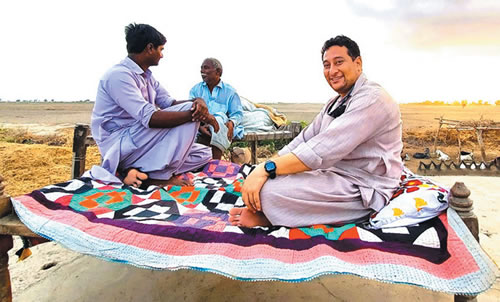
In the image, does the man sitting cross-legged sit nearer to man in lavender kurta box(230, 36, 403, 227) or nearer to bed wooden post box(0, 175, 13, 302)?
man in lavender kurta box(230, 36, 403, 227)

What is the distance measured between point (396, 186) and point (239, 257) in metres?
1.16

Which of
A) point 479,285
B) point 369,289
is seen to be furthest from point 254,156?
point 479,285

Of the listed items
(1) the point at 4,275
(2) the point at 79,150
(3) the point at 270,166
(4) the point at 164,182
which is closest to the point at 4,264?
(1) the point at 4,275

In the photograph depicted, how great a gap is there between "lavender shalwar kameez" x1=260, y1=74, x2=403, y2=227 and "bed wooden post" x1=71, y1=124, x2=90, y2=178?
3.28m

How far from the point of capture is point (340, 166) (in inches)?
82.5

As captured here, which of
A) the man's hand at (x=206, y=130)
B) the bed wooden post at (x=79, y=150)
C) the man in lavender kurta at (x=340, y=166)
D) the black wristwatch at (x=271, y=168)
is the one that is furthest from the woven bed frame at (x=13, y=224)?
the man's hand at (x=206, y=130)

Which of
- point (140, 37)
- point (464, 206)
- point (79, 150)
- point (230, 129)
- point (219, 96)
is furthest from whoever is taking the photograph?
point (219, 96)

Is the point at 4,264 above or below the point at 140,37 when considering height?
below

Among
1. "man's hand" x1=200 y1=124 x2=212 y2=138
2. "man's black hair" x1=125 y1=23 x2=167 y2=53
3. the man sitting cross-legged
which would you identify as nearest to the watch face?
"man's black hair" x1=125 y1=23 x2=167 y2=53

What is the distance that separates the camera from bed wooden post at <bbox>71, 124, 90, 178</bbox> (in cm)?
427

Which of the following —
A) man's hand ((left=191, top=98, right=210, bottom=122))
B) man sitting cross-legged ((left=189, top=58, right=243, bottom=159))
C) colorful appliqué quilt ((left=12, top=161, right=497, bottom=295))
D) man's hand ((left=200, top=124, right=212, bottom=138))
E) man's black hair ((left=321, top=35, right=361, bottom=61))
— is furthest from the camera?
man sitting cross-legged ((left=189, top=58, right=243, bottom=159))

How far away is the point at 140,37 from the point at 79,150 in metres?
2.03

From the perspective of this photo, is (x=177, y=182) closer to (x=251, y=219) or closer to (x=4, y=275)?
(x=251, y=219)

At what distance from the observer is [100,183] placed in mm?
2922
